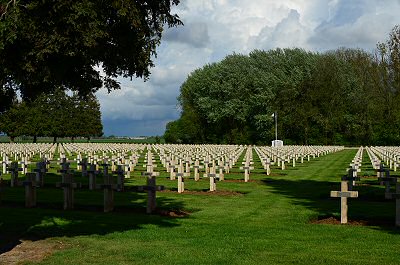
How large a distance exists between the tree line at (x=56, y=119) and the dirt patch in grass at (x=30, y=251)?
8010cm

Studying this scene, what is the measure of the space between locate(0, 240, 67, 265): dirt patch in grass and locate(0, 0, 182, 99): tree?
8.95 feet

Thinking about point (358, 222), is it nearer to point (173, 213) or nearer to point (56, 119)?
point (173, 213)

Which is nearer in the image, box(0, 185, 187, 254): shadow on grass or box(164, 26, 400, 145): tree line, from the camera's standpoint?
box(0, 185, 187, 254): shadow on grass

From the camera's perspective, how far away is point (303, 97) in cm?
7450

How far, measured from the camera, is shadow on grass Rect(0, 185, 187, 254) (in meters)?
10.5

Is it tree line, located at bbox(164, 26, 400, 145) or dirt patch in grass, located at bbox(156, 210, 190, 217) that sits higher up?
tree line, located at bbox(164, 26, 400, 145)

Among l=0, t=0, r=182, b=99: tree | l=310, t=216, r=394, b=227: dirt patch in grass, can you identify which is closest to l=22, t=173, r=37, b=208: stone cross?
l=0, t=0, r=182, b=99: tree

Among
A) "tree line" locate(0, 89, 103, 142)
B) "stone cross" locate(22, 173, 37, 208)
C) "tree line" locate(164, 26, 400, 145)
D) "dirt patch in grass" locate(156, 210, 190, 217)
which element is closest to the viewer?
"dirt patch in grass" locate(156, 210, 190, 217)

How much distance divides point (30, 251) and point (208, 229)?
11.5 ft

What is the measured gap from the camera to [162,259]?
827 centimetres

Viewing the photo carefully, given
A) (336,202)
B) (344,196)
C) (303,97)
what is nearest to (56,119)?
(303,97)

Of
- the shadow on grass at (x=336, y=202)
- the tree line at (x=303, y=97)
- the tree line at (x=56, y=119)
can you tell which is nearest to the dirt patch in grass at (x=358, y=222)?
the shadow on grass at (x=336, y=202)

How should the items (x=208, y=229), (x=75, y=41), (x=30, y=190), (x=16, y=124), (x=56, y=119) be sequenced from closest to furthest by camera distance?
(x=75, y=41) → (x=208, y=229) → (x=30, y=190) → (x=16, y=124) → (x=56, y=119)

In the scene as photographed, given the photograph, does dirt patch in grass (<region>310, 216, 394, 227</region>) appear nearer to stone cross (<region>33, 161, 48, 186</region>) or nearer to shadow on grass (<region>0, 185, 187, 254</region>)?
shadow on grass (<region>0, 185, 187, 254</region>)
